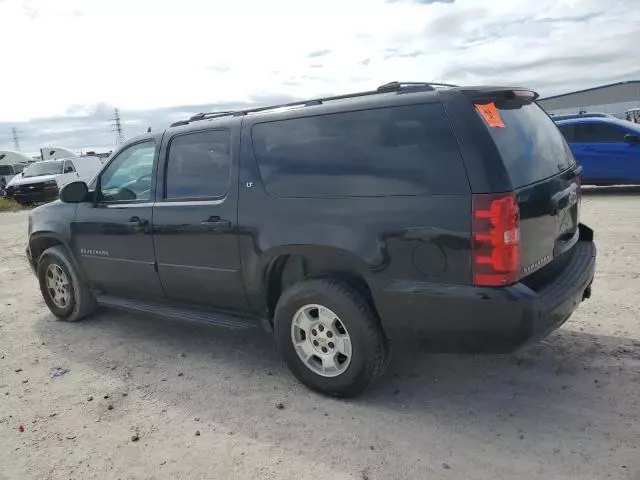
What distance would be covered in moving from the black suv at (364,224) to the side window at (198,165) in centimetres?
1

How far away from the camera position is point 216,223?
12.8 feet

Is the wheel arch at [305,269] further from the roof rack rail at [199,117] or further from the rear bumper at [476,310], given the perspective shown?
the roof rack rail at [199,117]

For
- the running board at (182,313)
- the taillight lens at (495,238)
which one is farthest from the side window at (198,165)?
the taillight lens at (495,238)

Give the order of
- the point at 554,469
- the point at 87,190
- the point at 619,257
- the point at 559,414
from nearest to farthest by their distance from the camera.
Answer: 1. the point at 554,469
2. the point at 559,414
3. the point at 87,190
4. the point at 619,257

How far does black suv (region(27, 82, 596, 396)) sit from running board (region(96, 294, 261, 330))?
24 millimetres

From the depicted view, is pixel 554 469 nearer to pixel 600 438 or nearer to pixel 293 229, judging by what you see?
pixel 600 438

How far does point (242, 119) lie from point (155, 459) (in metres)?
2.28

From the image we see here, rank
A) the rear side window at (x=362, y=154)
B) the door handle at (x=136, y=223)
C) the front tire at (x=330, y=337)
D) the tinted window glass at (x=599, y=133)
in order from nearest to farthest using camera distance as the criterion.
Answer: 1. the rear side window at (x=362, y=154)
2. the front tire at (x=330, y=337)
3. the door handle at (x=136, y=223)
4. the tinted window glass at (x=599, y=133)

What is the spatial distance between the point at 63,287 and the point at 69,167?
17.7 metres

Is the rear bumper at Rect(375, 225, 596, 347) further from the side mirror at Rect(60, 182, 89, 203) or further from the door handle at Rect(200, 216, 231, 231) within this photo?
the side mirror at Rect(60, 182, 89, 203)

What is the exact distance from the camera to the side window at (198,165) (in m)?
3.96

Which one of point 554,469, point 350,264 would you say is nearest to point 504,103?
point 350,264

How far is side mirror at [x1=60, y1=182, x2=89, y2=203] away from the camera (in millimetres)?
4859

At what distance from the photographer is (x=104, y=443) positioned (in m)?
3.22
